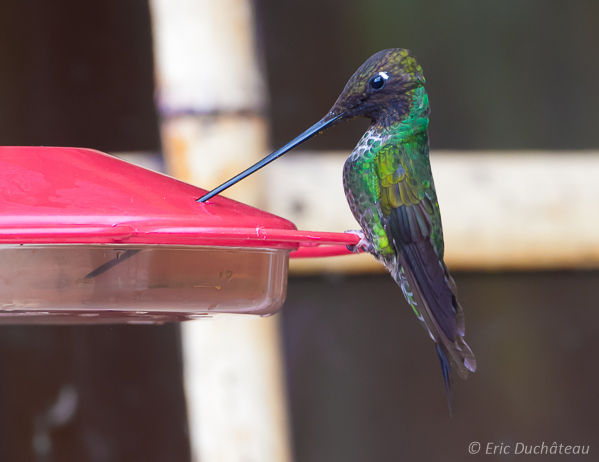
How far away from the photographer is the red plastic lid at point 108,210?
2.20 feet

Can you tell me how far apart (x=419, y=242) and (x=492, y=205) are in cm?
69

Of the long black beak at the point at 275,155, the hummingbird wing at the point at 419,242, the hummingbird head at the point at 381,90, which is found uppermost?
the hummingbird head at the point at 381,90

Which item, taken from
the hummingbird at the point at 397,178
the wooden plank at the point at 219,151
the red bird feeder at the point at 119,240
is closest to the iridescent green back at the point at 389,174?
the hummingbird at the point at 397,178

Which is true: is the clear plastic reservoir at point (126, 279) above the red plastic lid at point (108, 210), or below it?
below

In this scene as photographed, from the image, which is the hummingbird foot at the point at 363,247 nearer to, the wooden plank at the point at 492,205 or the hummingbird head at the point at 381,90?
the hummingbird head at the point at 381,90

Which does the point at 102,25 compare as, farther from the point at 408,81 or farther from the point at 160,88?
the point at 408,81

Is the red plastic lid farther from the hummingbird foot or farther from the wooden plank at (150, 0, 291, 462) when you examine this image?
the wooden plank at (150, 0, 291, 462)

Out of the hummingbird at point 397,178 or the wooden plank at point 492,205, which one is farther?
the wooden plank at point 492,205

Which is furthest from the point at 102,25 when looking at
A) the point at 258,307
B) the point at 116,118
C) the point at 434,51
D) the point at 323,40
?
the point at 258,307

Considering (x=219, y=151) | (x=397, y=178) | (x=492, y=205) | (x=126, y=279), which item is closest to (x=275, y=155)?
(x=126, y=279)

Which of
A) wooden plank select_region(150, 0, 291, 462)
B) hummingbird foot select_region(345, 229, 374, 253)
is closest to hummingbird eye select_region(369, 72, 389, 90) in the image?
hummingbird foot select_region(345, 229, 374, 253)

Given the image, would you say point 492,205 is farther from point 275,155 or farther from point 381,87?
point 275,155

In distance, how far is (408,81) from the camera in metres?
1.15

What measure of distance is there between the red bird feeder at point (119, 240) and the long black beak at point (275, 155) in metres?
0.02
